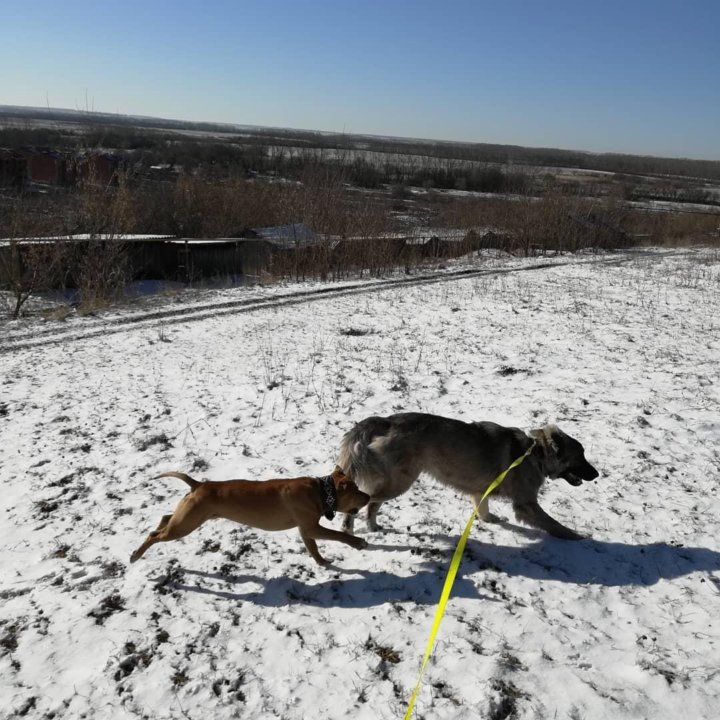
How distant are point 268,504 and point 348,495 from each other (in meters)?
0.65

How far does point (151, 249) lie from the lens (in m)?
22.9

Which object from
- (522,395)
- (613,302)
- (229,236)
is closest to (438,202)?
(229,236)

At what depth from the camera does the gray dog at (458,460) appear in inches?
192

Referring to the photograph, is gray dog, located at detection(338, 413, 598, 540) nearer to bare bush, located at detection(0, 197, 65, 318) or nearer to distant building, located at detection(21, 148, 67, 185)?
bare bush, located at detection(0, 197, 65, 318)

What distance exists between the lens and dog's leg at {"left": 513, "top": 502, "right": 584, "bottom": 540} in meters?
4.99

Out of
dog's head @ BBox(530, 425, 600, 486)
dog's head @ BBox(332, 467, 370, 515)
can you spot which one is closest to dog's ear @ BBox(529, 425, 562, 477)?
dog's head @ BBox(530, 425, 600, 486)

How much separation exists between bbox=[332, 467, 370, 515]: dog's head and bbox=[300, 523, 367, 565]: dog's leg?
0.21 m

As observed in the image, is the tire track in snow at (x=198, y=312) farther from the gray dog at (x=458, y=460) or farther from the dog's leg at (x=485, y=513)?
the dog's leg at (x=485, y=513)

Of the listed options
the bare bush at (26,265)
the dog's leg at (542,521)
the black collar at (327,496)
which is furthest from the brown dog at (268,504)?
the bare bush at (26,265)

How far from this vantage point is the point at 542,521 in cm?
499

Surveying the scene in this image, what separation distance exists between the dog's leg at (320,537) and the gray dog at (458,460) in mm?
424

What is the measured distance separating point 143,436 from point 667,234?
40.3 m

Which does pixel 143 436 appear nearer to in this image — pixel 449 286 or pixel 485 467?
pixel 485 467

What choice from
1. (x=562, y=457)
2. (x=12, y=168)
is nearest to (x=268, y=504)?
(x=562, y=457)
